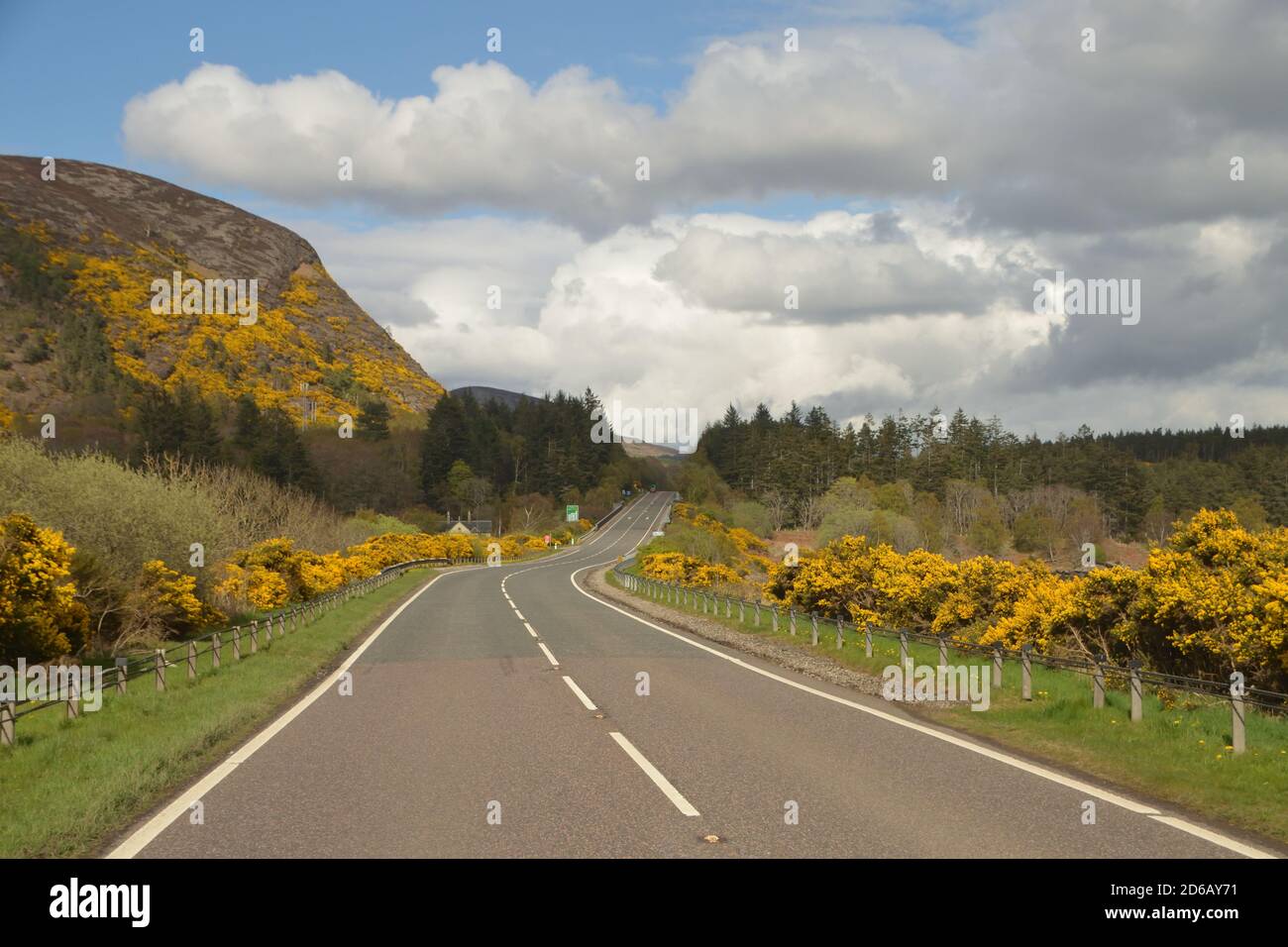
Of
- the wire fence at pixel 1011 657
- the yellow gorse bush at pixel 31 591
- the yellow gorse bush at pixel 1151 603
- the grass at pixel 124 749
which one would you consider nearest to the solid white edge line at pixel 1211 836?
the wire fence at pixel 1011 657

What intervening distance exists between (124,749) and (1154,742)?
11.2 m

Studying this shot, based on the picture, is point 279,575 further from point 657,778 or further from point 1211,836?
point 1211,836

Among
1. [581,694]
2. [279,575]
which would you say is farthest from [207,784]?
[279,575]

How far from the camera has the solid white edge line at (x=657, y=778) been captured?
7992 millimetres

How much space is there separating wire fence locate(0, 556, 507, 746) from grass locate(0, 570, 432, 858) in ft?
0.75

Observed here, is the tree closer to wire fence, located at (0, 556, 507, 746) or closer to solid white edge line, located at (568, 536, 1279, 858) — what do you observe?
wire fence, located at (0, 556, 507, 746)

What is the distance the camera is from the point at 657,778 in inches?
360

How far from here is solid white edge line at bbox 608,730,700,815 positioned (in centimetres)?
799

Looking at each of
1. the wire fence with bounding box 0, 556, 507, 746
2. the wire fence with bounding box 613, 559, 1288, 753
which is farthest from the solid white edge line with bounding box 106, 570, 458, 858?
the wire fence with bounding box 613, 559, 1288, 753

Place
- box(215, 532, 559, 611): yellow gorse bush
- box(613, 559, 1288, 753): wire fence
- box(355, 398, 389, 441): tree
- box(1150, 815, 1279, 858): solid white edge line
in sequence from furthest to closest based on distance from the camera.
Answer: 1. box(355, 398, 389, 441): tree
2. box(215, 532, 559, 611): yellow gorse bush
3. box(613, 559, 1288, 753): wire fence
4. box(1150, 815, 1279, 858): solid white edge line

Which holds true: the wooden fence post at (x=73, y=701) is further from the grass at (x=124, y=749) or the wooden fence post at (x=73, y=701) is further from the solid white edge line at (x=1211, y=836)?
the solid white edge line at (x=1211, y=836)

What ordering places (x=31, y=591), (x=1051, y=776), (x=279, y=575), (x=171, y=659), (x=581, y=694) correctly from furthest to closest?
1. (x=279, y=575)
2. (x=171, y=659)
3. (x=31, y=591)
4. (x=581, y=694)
5. (x=1051, y=776)

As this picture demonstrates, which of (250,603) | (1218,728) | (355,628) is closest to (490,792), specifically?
(1218,728)
